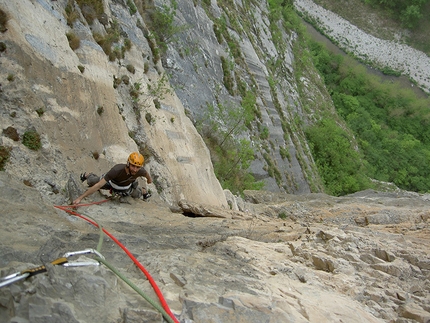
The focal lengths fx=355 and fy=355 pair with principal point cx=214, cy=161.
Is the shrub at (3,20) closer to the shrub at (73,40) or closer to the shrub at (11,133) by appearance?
the shrub at (73,40)

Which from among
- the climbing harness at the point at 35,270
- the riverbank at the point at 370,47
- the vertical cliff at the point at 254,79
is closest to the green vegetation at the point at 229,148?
the vertical cliff at the point at 254,79

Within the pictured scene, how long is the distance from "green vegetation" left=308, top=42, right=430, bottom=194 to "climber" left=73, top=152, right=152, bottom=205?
1359 inches

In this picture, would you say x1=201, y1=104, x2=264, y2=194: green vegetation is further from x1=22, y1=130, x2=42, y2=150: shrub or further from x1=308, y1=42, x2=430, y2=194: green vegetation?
x1=308, y1=42, x2=430, y2=194: green vegetation

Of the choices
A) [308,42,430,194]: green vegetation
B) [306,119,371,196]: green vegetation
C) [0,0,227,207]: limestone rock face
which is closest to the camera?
[0,0,227,207]: limestone rock face

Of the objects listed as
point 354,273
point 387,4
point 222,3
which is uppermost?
point 387,4

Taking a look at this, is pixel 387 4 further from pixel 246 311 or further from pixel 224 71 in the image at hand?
pixel 246 311

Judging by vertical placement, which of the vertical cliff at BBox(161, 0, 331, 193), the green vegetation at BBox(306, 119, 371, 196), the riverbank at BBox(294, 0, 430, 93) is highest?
the riverbank at BBox(294, 0, 430, 93)

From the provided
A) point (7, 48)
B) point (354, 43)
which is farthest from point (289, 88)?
point (7, 48)

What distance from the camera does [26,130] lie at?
322 inches

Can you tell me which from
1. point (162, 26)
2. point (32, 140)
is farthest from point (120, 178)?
point (162, 26)

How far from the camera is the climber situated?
25.2 feet

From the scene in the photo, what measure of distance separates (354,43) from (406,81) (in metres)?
11.2

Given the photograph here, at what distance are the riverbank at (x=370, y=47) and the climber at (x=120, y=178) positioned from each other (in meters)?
60.9

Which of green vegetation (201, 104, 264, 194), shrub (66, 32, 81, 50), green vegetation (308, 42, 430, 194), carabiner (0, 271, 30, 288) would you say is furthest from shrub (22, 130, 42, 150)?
green vegetation (308, 42, 430, 194)
